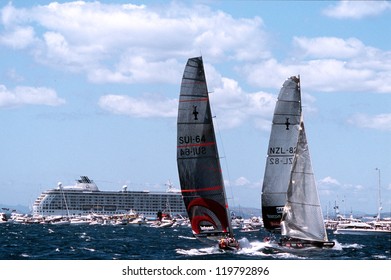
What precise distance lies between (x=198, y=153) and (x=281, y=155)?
12.8 metres

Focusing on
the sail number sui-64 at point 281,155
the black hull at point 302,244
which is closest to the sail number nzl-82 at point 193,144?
the black hull at point 302,244

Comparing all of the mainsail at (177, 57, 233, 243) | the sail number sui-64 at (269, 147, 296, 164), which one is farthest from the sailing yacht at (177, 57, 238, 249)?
the sail number sui-64 at (269, 147, 296, 164)

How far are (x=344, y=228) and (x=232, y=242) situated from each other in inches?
2937

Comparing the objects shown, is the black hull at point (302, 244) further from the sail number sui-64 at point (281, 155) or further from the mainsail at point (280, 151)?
the sail number sui-64 at point (281, 155)

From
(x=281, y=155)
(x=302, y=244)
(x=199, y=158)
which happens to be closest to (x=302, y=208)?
(x=302, y=244)

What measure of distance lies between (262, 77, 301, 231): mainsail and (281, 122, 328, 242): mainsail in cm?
533

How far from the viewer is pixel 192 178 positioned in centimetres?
4234

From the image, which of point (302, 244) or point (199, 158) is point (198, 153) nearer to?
point (199, 158)

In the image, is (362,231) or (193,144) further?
(362,231)

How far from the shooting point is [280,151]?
2104 inches

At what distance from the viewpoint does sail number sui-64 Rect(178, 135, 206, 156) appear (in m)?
41.8
